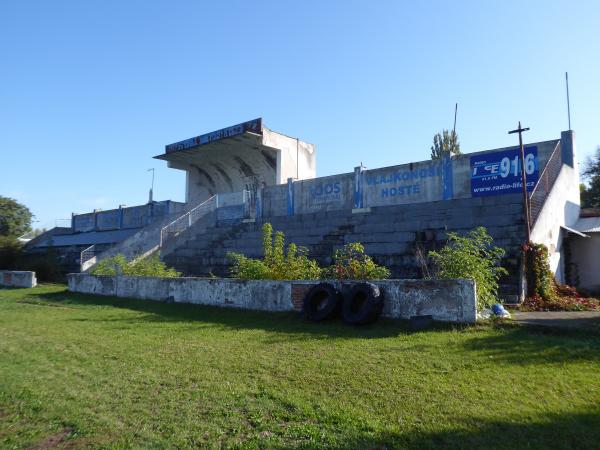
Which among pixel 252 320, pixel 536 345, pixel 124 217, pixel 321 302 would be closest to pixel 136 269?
pixel 252 320

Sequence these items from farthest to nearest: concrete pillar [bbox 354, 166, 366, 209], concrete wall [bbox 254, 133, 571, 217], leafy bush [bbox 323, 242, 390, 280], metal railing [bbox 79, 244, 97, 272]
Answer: metal railing [bbox 79, 244, 97, 272]
concrete pillar [bbox 354, 166, 366, 209]
concrete wall [bbox 254, 133, 571, 217]
leafy bush [bbox 323, 242, 390, 280]

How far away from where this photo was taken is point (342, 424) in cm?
404

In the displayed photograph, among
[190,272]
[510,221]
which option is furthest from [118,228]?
[510,221]

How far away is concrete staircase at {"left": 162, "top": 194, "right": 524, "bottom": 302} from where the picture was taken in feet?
44.0

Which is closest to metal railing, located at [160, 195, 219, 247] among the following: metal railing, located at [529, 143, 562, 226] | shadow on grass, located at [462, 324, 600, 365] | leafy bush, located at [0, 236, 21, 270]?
leafy bush, located at [0, 236, 21, 270]

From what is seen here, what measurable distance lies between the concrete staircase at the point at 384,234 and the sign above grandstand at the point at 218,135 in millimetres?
8073

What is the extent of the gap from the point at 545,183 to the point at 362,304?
348 inches

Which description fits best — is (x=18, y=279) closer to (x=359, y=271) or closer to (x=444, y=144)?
(x=359, y=271)

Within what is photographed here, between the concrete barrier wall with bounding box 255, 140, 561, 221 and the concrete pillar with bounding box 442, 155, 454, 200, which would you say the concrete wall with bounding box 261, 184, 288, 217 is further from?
the concrete pillar with bounding box 442, 155, 454, 200

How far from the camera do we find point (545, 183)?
46.7 feet

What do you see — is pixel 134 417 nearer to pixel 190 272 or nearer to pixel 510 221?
pixel 510 221

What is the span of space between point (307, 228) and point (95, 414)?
14.7 m

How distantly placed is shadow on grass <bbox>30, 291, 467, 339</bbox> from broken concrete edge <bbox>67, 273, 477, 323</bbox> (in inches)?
9.3

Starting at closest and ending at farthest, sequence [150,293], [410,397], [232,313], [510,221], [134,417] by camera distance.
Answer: [134,417] → [410,397] → [232,313] → [510,221] → [150,293]
